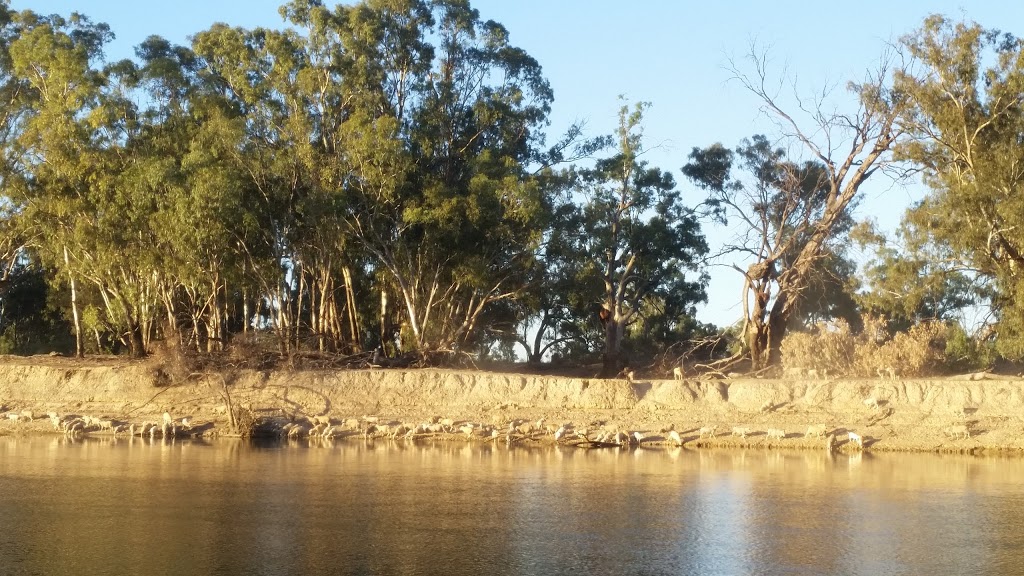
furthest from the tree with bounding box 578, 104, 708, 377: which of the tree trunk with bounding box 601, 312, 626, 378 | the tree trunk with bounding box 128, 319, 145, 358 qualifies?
the tree trunk with bounding box 128, 319, 145, 358

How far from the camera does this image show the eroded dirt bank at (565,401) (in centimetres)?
2781

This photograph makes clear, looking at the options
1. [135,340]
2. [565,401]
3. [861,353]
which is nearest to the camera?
[565,401]

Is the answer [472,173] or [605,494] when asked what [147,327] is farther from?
[605,494]

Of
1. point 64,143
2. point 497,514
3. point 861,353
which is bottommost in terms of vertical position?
point 497,514

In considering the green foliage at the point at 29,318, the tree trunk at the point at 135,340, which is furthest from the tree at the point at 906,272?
the green foliage at the point at 29,318

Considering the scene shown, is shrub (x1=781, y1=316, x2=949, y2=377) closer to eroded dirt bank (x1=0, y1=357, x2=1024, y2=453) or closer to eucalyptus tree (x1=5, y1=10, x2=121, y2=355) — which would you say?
eroded dirt bank (x1=0, y1=357, x2=1024, y2=453)

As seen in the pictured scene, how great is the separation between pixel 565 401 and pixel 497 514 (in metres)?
14.1

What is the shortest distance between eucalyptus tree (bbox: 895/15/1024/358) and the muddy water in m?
12.5

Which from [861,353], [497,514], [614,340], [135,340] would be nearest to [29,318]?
[135,340]

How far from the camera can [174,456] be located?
2366 cm

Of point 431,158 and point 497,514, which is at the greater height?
point 431,158

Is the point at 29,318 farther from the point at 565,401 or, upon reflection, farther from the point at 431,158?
the point at 565,401

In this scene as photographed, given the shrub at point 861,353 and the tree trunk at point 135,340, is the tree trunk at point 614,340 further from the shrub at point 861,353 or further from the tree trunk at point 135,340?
the tree trunk at point 135,340

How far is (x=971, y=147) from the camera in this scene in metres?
34.6
